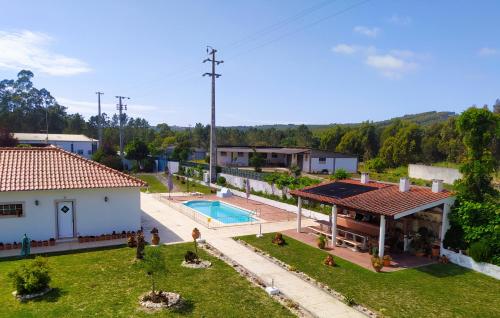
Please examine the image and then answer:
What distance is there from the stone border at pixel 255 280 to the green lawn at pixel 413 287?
7.16ft

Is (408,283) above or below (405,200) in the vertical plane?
below

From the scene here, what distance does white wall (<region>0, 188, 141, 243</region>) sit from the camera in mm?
17391

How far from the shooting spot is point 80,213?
18.7m

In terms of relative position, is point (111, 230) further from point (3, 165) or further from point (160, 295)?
point (160, 295)

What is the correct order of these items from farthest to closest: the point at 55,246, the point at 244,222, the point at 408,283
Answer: the point at 244,222 → the point at 55,246 → the point at 408,283

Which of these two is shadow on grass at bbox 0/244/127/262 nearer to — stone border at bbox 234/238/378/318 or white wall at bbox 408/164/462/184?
stone border at bbox 234/238/378/318

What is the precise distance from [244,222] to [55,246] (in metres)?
11.4

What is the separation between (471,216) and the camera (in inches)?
650

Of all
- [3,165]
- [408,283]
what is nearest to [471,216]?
[408,283]

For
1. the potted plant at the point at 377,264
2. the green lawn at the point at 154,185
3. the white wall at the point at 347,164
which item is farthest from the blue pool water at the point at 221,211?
the white wall at the point at 347,164

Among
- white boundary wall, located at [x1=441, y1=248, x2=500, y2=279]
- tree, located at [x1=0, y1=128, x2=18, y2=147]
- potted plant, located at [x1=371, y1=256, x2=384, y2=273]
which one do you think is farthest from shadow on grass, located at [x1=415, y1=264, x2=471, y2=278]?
tree, located at [x1=0, y1=128, x2=18, y2=147]

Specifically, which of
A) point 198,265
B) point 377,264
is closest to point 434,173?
point 377,264

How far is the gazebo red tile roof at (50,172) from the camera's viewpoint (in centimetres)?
1764

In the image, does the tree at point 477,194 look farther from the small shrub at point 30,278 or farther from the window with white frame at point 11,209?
the window with white frame at point 11,209
